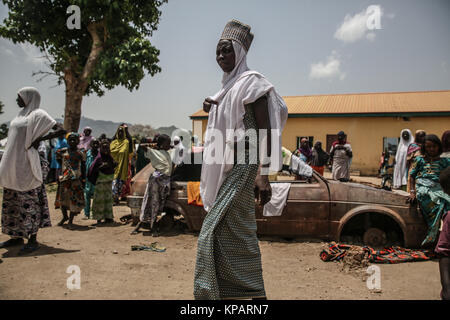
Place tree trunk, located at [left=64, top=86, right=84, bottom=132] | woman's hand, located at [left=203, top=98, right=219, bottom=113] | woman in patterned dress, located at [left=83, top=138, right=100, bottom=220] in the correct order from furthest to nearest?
tree trunk, located at [left=64, top=86, right=84, bottom=132] < woman in patterned dress, located at [left=83, top=138, right=100, bottom=220] < woman's hand, located at [left=203, top=98, right=219, bottom=113]

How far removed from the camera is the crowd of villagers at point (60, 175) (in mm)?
4203

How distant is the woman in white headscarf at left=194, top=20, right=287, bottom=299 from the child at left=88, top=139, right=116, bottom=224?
15.4 feet

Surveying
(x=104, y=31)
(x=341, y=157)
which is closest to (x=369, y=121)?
(x=341, y=157)

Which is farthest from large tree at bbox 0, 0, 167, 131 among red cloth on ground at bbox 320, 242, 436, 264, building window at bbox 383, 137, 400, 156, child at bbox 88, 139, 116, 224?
building window at bbox 383, 137, 400, 156

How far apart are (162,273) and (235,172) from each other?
2.19 metres

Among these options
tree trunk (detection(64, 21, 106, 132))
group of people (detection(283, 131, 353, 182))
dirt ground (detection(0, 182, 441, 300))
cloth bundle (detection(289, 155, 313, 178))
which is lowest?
dirt ground (detection(0, 182, 441, 300))

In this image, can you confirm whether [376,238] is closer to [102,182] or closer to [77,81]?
[102,182]

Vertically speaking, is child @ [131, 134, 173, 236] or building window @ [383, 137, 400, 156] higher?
building window @ [383, 137, 400, 156]

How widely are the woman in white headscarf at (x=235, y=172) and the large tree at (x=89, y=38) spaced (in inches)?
355

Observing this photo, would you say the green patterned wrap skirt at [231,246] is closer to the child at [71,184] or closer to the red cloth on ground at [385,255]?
the red cloth on ground at [385,255]

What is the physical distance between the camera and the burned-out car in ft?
14.9

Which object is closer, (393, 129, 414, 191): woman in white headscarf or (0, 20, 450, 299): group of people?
(0, 20, 450, 299): group of people

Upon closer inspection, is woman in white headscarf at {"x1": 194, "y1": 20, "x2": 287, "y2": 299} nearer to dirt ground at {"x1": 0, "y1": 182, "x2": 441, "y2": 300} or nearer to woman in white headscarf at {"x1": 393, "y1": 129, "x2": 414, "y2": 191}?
dirt ground at {"x1": 0, "y1": 182, "x2": 441, "y2": 300}

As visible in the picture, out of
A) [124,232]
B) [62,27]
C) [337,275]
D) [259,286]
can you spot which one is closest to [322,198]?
[337,275]
